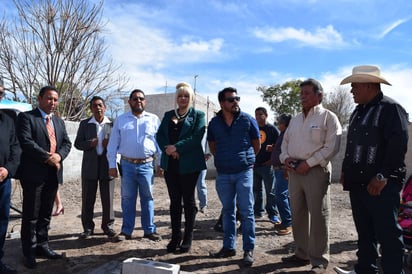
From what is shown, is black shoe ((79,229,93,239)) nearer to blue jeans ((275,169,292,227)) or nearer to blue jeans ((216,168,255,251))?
blue jeans ((216,168,255,251))

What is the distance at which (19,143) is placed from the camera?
12.2 feet

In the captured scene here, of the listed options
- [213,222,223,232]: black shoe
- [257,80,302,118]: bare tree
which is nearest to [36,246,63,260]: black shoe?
[213,222,223,232]: black shoe

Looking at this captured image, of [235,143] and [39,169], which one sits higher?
[235,143]

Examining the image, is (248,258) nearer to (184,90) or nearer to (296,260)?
(296,260)

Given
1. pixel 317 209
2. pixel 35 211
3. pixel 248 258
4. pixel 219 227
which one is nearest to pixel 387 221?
pixel 317 209

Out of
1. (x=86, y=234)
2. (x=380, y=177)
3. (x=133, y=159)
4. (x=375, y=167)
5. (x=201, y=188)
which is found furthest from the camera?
(x=201, y=188)

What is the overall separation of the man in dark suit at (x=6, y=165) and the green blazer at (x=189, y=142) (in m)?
1.63

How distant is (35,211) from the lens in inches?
146

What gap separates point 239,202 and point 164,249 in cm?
120

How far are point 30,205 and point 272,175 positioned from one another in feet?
12.3

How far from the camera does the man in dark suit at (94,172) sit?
4770mm

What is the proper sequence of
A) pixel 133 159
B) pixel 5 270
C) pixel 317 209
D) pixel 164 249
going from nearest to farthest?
1. pixel 5 270
2. pixel 317 209
3. pixel 164 249
4. pixel 133 159

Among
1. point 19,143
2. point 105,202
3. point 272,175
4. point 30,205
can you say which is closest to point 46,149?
point 19,143

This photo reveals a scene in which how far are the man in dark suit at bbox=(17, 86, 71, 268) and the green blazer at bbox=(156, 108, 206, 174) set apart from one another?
48.3 inches
